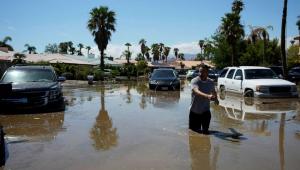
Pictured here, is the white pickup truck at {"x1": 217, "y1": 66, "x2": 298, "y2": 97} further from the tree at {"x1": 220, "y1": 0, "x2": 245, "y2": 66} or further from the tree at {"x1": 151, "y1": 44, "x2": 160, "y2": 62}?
the tree at {"x1": 151, "y1": 44, "x2": 160, "y2": 62}

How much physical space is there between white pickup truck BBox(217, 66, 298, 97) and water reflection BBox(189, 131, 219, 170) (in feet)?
31.6

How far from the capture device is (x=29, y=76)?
15.6m

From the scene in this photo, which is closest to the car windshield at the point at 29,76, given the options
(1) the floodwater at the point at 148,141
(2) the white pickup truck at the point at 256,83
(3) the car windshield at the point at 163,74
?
(1) the floodwater at the point at 148,141

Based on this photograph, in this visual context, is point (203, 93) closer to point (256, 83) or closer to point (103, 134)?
point (103, 134)

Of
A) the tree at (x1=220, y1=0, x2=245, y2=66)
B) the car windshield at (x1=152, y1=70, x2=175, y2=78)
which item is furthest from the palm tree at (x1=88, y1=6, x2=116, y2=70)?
the car windshield at (x1=152, y1=70, x2=175, y2=78)

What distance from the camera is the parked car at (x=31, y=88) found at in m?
13.8

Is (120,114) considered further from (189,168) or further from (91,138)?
(189,168)

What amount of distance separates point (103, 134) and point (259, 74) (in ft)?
40.5

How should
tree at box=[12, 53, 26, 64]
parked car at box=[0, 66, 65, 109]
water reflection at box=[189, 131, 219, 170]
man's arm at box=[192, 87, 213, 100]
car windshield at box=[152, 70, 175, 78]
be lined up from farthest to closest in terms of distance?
tree at box=[12, 53, 26, 64], car windshield at box=[152, 70, 175, 78], parked car at box=[0, 66, 65, 109], man's arm at box=[192, 87, 213, 100], water reflection at box=[189, 131, 219, 170]

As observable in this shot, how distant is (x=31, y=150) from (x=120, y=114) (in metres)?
6.04

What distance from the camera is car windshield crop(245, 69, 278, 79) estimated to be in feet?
66.6

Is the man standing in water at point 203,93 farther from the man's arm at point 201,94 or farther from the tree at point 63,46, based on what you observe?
the tree at point 63,46

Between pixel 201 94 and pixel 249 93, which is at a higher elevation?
pixel 201 94

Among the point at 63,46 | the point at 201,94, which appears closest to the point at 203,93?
the point at 201,94
